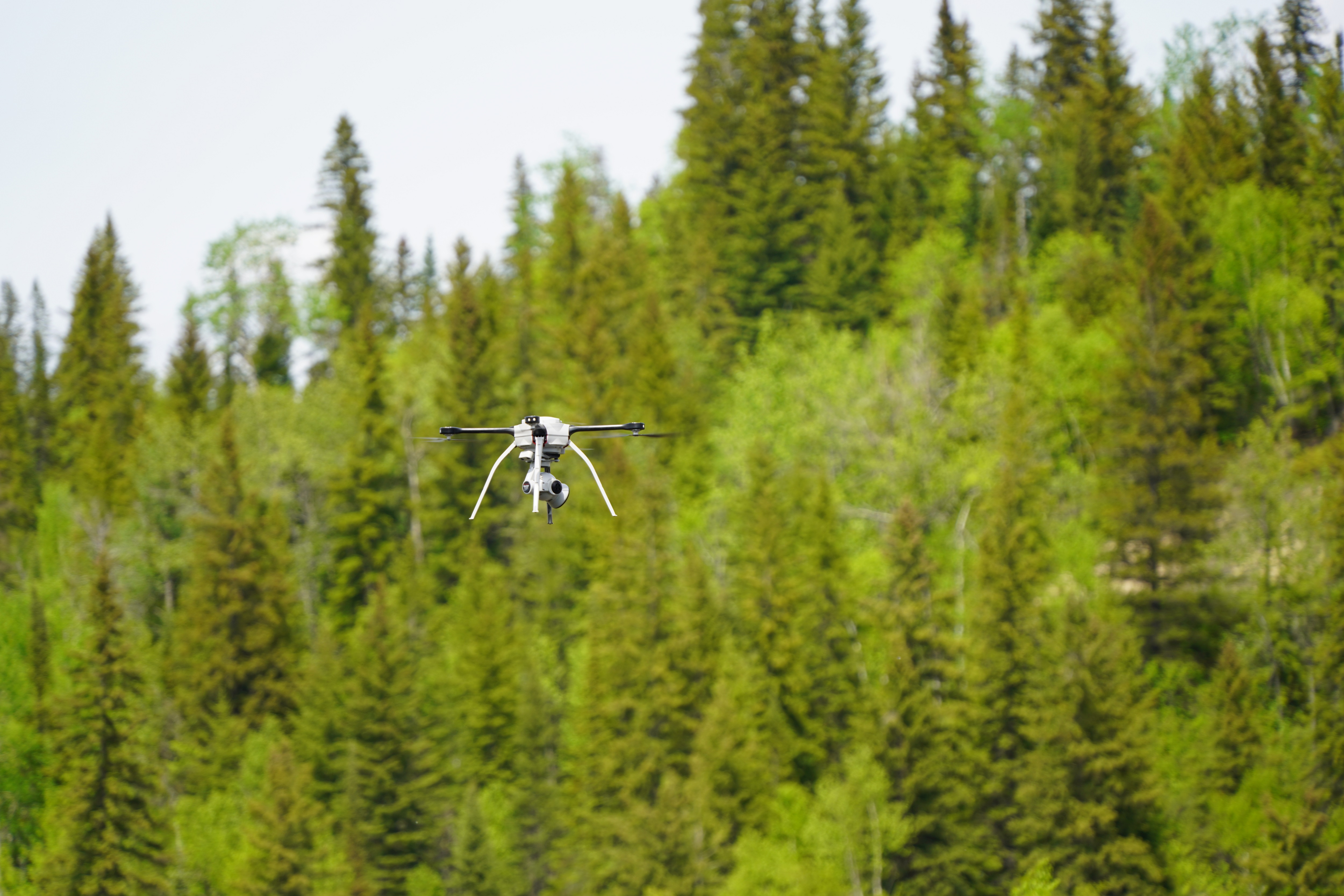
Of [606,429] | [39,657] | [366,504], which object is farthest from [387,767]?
[606,429]

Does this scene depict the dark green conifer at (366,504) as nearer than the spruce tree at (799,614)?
No

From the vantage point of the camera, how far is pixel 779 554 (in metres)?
53.9

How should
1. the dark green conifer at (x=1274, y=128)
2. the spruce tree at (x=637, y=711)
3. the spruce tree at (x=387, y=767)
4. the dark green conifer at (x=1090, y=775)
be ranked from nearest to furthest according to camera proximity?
the dark green conifer at (x=1090, y=775) → the spruce tree at (x=637, y=711) → the spruce tree at (x=387, y=767) → the dark green conifer at (x=1274, y=128)

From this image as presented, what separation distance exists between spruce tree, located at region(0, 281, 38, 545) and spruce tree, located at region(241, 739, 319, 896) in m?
40.7

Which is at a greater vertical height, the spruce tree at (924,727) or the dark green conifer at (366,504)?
the dark green conifer at (366,504)

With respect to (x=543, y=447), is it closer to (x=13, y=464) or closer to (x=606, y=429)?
(x=606, y=429)

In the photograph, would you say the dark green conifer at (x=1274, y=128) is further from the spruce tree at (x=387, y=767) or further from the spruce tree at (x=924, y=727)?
the spruce tree at (x=387, y=767)

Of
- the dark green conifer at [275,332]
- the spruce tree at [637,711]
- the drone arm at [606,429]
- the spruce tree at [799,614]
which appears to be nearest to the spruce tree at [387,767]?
the spruce tree at [637,711]

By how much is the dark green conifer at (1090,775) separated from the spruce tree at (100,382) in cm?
5285

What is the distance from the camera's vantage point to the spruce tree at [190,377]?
7962cm

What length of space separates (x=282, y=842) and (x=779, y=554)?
71.2 ft

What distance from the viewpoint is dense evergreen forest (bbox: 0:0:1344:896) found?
153 ft

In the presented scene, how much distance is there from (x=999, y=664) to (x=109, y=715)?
108 feet

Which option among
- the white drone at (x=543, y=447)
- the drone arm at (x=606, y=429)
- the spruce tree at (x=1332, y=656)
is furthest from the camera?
the spruce tree at (x=1332, y=656)
